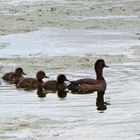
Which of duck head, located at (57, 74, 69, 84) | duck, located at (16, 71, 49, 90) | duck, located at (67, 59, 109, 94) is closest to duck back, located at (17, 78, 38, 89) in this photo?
duck, located at (16, 71, 49, 90)

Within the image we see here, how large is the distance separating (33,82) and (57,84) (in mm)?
640

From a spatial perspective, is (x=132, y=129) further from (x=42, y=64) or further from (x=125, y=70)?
(x=42, y=64)

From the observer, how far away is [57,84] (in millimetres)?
18891

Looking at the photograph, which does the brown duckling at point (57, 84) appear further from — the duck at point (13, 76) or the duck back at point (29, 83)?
the duck at point (13, 76)

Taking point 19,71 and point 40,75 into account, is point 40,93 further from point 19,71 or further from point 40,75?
point 19,71

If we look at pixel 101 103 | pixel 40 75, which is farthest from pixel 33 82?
pixel 101 103

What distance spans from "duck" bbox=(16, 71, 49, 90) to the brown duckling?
25 cm

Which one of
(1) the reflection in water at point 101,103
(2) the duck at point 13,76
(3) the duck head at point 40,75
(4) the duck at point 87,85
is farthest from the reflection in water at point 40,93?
(1) the reflection in water at point 101,103

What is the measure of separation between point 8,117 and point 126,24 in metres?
13.5

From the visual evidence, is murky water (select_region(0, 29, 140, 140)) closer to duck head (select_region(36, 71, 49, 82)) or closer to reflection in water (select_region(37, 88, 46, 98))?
reflection in water (select_region(37, 88, 46, 98))

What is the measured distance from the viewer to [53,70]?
2067cm

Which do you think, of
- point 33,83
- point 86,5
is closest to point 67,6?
point 86,5

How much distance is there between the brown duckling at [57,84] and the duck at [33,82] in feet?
0.81

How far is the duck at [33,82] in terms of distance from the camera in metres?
19.2
